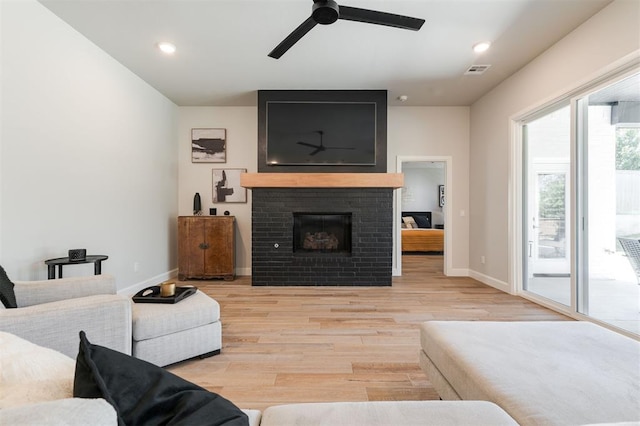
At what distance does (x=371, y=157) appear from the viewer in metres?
4.23

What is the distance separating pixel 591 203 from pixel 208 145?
4.96 metres

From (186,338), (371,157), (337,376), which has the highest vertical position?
(371,157)

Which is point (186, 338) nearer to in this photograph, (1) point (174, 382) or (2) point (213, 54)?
(1) point (174, 382)

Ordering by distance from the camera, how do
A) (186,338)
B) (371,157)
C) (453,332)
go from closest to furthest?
(453,332) < (186,338) < (371,157)

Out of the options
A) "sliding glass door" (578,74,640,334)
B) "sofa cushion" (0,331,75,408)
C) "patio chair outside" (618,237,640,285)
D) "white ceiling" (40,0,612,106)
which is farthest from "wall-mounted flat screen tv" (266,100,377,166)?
"sofa cushion" (0,331,75,408)

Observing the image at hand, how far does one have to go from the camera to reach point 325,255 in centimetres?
420

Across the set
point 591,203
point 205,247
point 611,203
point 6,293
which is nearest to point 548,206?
point 591,203

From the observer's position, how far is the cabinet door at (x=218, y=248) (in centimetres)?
437

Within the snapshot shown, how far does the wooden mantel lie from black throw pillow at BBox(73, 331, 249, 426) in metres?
3.49

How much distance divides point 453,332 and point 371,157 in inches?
122

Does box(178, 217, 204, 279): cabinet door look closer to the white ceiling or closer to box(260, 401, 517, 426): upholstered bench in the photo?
the white ceiling

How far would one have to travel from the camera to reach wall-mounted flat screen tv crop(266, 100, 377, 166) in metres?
4.22

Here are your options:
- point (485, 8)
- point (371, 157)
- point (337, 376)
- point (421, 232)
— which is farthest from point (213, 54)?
point (421, 232)

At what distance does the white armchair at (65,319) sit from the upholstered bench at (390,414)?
122cm
